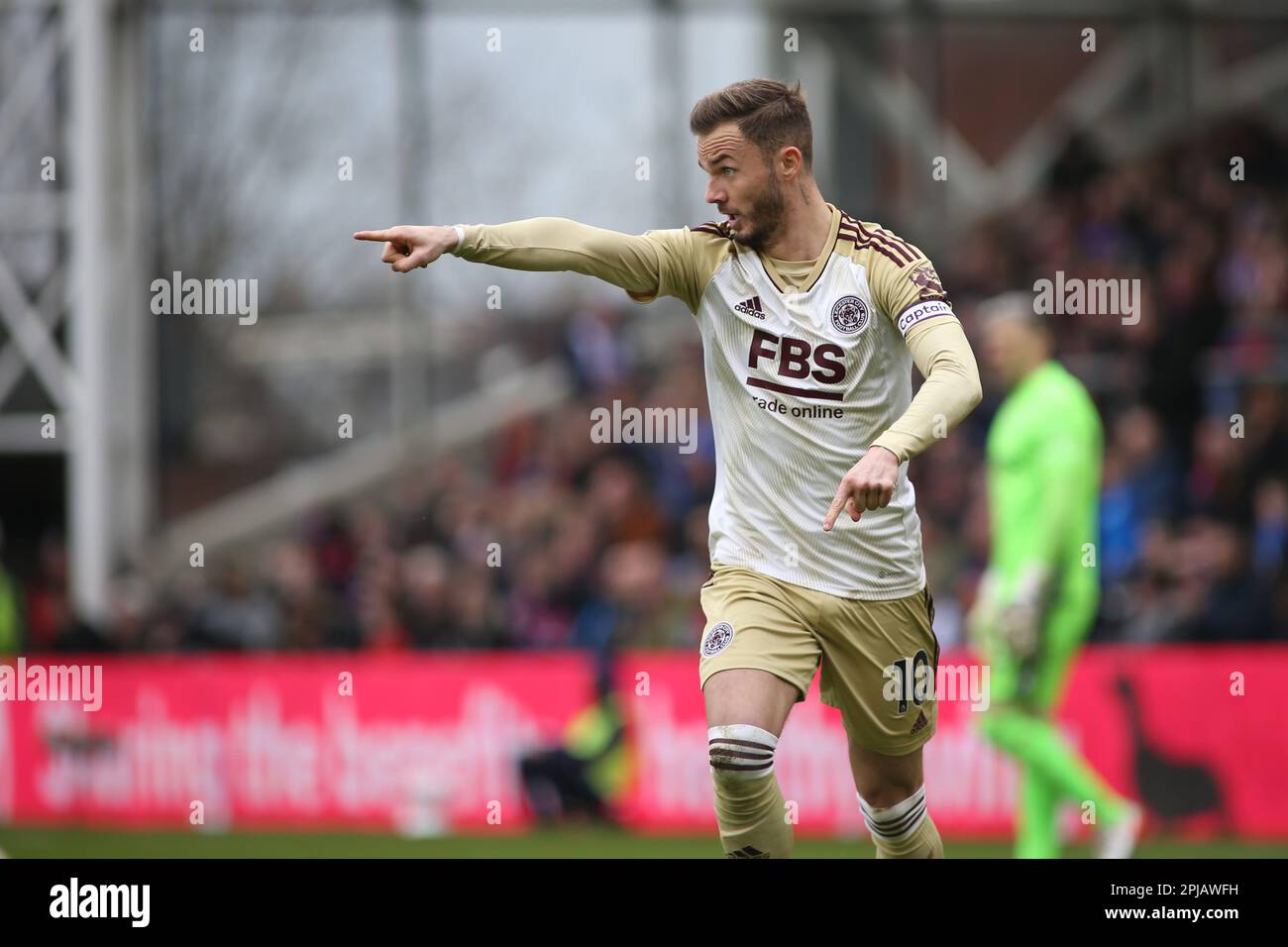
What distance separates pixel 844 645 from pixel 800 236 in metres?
1.34

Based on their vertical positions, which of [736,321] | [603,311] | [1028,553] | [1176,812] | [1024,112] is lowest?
[1176,812]

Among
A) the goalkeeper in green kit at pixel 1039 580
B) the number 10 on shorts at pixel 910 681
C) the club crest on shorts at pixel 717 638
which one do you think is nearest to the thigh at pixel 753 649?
the club crest on shorts at pixel 717 638

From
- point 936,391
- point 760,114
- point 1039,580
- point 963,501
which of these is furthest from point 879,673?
point 963,501

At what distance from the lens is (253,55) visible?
2084cm

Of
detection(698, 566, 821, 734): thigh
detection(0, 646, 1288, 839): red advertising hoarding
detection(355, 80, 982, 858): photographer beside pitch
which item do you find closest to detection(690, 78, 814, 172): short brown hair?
detection(355, 80, 982, 858): photographer beside pitch

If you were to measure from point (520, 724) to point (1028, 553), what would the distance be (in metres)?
4.79

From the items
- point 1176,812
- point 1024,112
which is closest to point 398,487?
point 1024,112

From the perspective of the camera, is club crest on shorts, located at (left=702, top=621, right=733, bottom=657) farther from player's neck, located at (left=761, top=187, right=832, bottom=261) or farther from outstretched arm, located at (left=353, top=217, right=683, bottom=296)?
player's neck, located at (left=761, top=187, right=832, bottom=261)

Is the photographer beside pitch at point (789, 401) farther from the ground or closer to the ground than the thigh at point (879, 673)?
farther from the ground

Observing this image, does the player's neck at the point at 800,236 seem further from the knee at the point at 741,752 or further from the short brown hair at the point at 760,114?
the knee at the point at 741,752

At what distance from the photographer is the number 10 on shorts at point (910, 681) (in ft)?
18.4

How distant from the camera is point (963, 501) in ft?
46.0

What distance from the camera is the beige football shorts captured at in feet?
17.9

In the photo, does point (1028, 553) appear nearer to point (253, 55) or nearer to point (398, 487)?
point (398, 487)
